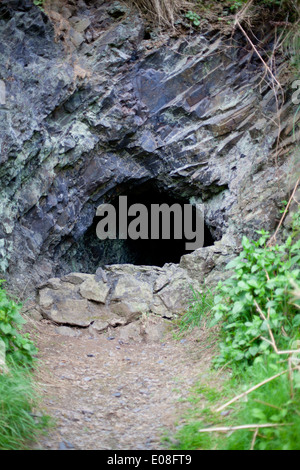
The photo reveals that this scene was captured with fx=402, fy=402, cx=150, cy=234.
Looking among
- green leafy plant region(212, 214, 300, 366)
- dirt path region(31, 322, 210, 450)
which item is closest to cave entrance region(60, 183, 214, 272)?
dirt path region(31, 322, 210, 450)

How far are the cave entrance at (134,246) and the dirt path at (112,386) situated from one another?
1.91 metres

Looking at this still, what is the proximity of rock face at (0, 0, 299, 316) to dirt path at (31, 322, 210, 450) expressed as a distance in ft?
1.65

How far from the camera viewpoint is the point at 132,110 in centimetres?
534

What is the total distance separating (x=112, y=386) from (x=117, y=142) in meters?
3.25

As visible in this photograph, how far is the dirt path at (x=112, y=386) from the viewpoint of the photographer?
2621 millimetres

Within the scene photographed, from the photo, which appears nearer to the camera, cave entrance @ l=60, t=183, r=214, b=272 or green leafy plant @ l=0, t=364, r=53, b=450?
green leafy plant @ l=0, t=364, r=53, b=450

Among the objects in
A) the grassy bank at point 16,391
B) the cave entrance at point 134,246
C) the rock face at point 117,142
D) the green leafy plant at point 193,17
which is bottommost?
the cave entrance at point 134,246

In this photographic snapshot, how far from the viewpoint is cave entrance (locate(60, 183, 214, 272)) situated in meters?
6.13

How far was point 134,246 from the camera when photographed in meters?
7.48

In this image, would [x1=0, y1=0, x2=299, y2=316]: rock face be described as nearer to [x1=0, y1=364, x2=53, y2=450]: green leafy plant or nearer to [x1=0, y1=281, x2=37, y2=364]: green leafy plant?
[x1=0, y1=281, x2=37, y2=364]: green leafy plant

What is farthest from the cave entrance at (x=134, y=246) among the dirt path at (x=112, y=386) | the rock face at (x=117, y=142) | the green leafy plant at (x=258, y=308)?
the green leafy plant at (x=258, y=308)

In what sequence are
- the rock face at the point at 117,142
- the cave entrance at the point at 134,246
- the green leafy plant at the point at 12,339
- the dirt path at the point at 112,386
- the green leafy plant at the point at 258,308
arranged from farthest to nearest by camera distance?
the cave entrance at the point at 134,246 < the rock face at the point at 117,142 < the green leafy plant at the point at 12,339 < the green leafy plant at the point at 258,308 < the dirt path at the point at 112,386

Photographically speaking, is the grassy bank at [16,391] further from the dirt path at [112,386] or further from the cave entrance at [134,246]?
the cave entrance at [134,246]
